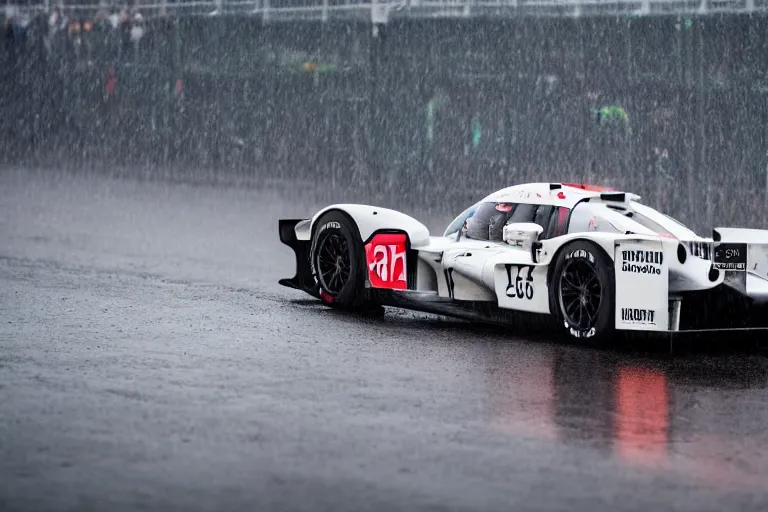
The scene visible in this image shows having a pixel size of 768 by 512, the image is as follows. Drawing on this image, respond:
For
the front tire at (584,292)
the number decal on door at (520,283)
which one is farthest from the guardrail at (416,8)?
the front tire at (584,292)

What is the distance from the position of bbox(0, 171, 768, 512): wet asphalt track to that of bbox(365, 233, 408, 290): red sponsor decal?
278 millimetres

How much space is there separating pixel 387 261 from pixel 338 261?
574 millimetres

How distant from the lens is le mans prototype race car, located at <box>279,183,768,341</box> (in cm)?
955

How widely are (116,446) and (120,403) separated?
1011 mm

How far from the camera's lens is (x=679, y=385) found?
865 cm

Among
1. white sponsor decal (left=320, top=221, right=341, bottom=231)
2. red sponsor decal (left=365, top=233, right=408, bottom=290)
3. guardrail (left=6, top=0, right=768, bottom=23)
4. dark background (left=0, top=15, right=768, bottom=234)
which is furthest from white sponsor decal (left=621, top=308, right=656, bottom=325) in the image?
guardrail (left=6, top=0, right=768, bottom=23)

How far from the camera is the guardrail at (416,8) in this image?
3241cm

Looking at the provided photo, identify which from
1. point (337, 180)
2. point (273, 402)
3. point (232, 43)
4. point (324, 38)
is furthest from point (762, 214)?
Answer: point (232, 43)

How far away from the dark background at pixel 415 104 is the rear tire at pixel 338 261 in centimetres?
1200

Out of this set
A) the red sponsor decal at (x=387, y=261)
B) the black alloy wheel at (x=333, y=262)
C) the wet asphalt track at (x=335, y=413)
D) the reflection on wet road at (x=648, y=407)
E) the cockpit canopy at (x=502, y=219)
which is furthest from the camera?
the black alloy wheel at (x=333, y=262)

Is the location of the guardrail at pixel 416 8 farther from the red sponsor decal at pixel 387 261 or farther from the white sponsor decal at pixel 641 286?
the white sponsor decal at pixel 641 286

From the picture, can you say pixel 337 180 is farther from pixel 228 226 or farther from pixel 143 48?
pixel 143 48

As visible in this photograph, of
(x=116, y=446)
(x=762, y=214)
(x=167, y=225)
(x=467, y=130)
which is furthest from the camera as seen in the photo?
(x=467, y=130)

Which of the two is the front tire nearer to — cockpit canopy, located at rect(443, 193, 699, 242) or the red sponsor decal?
cockpit canopy, located at rect(443, 193, 699, 242)
